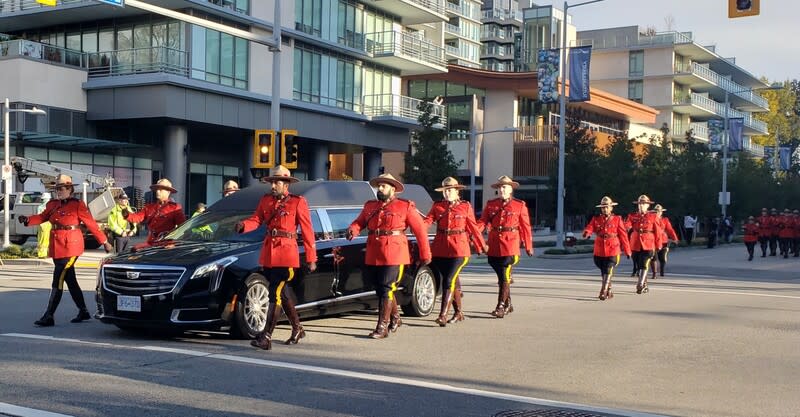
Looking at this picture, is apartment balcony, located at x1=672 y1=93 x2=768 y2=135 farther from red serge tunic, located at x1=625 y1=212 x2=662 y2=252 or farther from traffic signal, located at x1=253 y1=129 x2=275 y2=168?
traffic signal, located at x1=253 y1=129 x2=275 y2=168

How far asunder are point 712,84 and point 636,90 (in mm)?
8064

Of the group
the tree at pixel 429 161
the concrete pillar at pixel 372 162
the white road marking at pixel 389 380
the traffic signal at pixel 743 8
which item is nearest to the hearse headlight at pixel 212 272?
the white road marking at pixel 389 380

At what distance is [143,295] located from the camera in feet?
31.4

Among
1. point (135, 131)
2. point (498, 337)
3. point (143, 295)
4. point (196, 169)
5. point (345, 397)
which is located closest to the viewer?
point (345, 397)

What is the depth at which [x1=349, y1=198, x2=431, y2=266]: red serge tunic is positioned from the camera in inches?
411

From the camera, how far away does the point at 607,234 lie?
1652 cm

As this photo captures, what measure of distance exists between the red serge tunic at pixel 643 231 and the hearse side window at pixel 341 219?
8.41 meters

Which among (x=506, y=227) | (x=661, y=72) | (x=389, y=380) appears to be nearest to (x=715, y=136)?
(x=661, y=72)

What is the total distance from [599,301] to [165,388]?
10.3 meters

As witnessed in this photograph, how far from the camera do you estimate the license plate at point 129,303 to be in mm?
9602

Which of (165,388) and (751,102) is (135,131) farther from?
(751,102)

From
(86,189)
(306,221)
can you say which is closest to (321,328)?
(306,221)

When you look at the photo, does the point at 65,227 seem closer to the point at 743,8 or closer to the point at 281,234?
the point at 281,234

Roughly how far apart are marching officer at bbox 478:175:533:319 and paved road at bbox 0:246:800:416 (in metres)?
0.45
